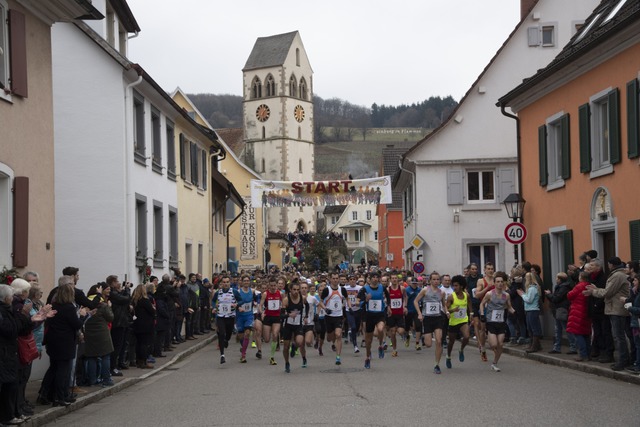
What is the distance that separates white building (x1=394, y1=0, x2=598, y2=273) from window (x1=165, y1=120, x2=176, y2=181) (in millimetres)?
10592

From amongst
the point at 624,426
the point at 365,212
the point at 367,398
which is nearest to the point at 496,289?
the point at 367,398

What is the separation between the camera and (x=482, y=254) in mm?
37219

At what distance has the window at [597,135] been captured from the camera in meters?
20.0

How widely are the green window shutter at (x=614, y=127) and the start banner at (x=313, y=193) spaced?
17553 millimetres

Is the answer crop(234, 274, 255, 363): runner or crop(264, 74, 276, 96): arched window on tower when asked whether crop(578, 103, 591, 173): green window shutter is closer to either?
crop(234, 274, 255, 363): runner

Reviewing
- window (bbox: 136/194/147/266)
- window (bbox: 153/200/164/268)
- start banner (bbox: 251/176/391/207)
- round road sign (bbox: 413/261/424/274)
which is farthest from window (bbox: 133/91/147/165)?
start banner (bbox: 251/176/391/207)

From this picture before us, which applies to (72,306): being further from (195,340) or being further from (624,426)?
(195,340)

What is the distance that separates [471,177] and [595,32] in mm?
16037

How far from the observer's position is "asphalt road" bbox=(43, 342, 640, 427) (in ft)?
36.4

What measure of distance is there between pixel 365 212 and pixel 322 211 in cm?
2282

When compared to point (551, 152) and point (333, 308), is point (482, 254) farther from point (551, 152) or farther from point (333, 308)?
point (333, 308)

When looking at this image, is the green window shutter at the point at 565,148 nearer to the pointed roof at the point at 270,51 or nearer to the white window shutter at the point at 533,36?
the white window shutter at the point at 533,36

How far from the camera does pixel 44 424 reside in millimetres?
11758

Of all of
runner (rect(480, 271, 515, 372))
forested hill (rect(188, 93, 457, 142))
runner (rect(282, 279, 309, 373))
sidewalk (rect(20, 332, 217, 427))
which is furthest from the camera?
forested hill (rect(188, 93, 457, 142))
